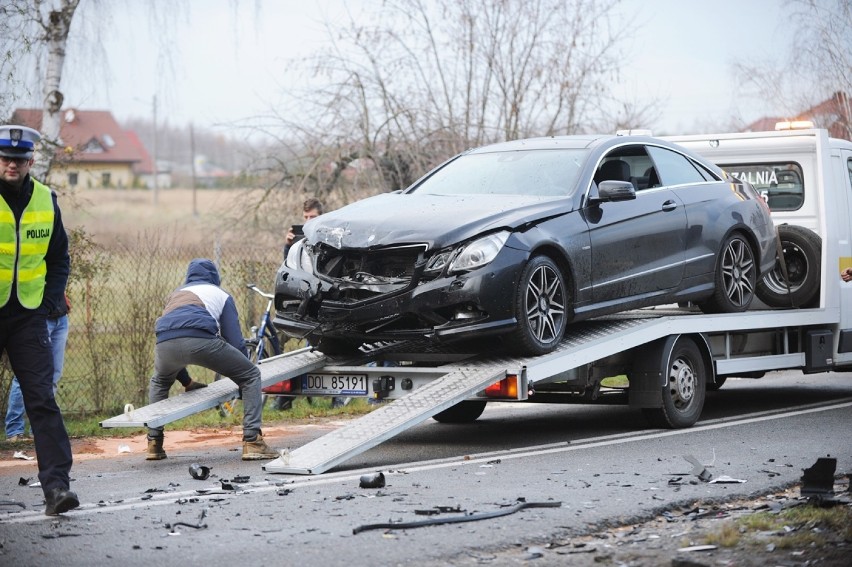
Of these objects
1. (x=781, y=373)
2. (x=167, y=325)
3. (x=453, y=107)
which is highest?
(x=453, y=107)

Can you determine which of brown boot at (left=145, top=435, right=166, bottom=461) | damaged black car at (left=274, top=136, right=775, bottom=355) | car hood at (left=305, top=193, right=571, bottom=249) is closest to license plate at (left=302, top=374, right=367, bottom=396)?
damaged black car at (left=274, top=136, right=775, bottom=355)

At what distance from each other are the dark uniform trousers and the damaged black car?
8.23ft

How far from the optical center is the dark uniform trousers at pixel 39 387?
688cm

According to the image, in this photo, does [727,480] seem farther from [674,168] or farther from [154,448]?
[154,448]

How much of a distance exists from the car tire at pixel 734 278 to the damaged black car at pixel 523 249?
0.05ft

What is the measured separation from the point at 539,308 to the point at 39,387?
3721 millimetres

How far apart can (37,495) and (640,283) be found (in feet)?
16.7

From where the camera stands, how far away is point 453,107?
19484mm

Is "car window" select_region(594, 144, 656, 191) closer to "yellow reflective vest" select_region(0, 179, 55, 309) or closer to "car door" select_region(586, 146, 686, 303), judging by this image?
"car door" select_region(586, 146, 686, 303)

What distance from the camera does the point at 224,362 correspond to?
895 centimetres

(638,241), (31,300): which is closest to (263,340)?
(638,241)

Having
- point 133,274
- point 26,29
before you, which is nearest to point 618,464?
point 133,274

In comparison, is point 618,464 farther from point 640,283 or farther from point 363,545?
point 363,545

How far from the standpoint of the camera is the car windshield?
32.2 feet
